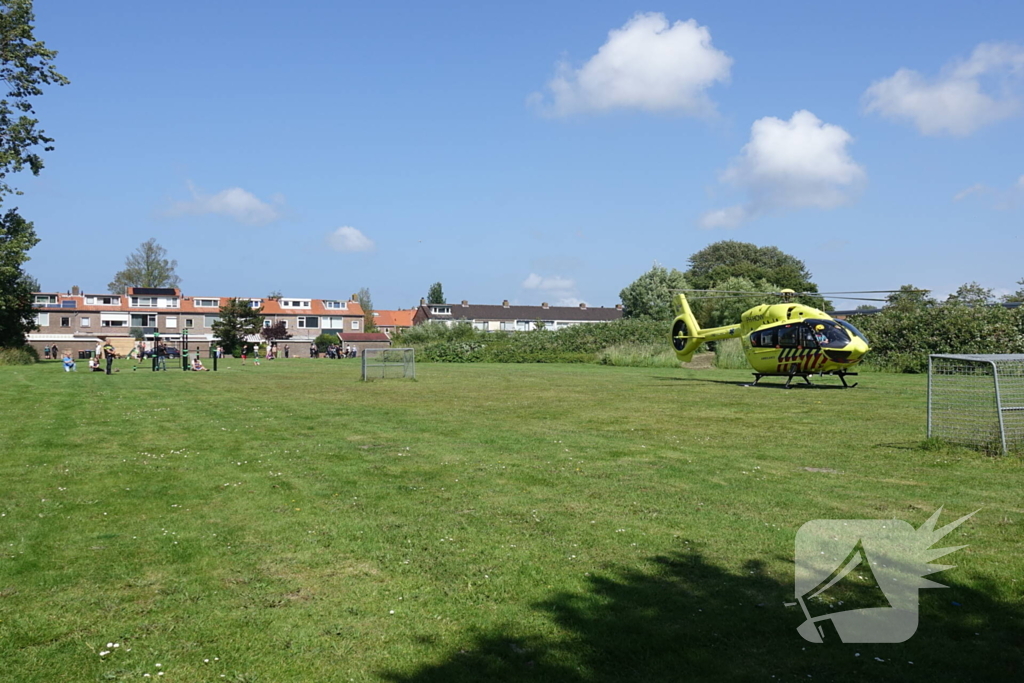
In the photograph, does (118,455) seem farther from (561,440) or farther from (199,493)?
(561,440)

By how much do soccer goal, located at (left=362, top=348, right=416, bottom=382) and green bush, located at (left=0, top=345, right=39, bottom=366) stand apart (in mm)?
25490

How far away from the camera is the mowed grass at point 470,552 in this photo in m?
4.46

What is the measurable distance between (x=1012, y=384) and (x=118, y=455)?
14.8m

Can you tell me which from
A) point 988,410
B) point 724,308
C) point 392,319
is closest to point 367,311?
point 392,319

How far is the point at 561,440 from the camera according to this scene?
43.1 feet

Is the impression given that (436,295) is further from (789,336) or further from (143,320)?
(789,336)

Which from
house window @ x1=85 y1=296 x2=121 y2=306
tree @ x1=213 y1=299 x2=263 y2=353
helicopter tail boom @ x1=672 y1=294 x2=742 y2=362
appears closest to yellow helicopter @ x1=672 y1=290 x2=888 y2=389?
helicopter tail boom @ x1=672 y1=294 x2=742 y2=362

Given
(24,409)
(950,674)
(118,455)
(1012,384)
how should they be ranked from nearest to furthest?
(950,674), (118,455), (1012,384), (24,409)

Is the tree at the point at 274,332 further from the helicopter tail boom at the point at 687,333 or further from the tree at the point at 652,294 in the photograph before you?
the helicopter tail boom at the point at 687,333

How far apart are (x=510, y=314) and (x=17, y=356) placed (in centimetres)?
9404

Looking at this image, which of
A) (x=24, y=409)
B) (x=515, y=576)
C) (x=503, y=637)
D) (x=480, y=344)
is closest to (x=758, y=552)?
(x=515, y=576)

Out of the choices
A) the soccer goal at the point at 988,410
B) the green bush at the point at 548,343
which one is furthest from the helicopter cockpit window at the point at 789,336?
the green bush at the point at 548,343

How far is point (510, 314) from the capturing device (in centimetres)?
13475

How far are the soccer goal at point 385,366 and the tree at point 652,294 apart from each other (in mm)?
64398
